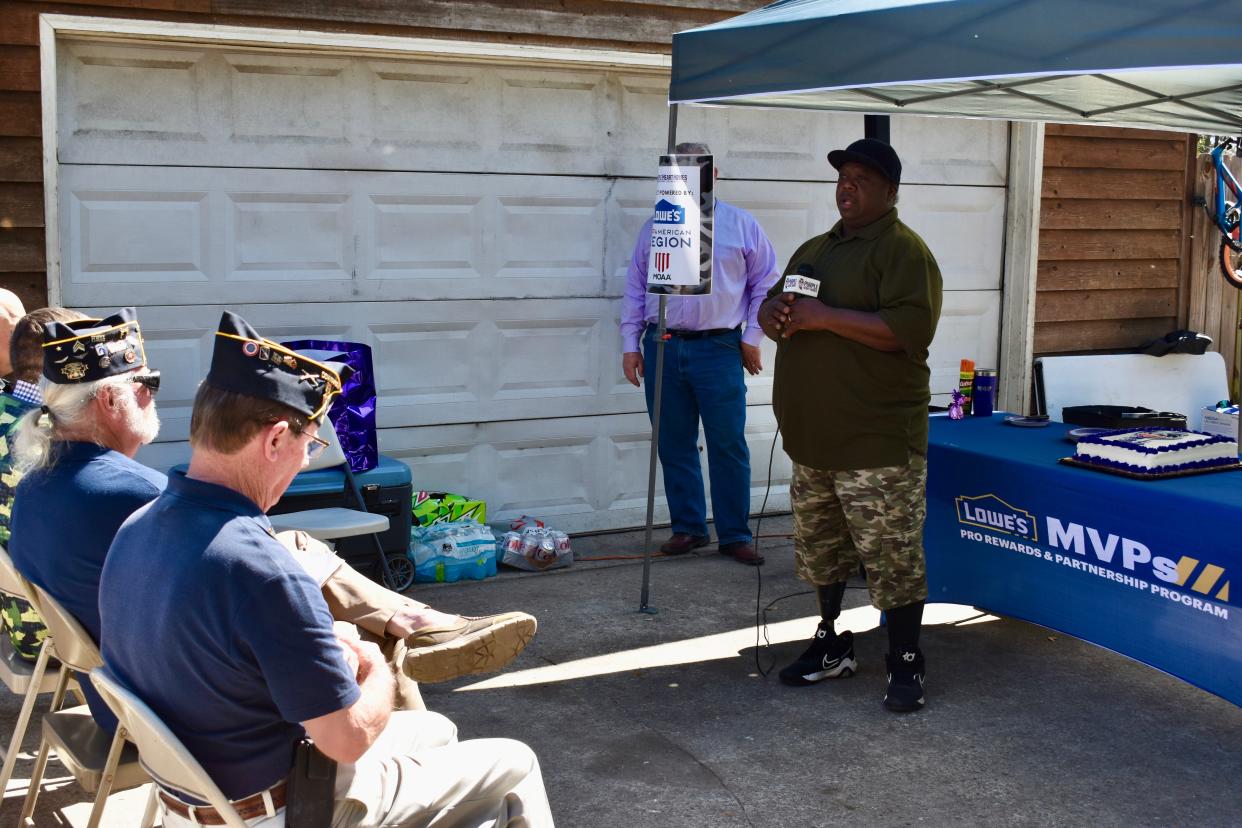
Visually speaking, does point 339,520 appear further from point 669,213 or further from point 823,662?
point 823,662

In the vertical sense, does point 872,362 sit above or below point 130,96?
below

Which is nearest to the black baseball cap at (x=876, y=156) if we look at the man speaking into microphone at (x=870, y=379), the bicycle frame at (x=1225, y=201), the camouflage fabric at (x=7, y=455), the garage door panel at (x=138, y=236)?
the man speaking into microphone at (x=870, y=379)

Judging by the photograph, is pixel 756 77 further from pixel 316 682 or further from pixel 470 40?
pixel 316 682

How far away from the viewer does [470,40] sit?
20.4 feet

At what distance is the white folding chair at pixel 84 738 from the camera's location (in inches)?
112

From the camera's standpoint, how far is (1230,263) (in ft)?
28.0

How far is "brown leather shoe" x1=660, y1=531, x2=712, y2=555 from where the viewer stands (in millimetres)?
6531

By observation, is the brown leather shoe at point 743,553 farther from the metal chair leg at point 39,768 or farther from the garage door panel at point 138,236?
the metal chair leg at point 39,768

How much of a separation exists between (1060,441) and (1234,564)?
3.81ft

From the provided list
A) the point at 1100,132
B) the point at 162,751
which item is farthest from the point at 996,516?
the point at 1100,132

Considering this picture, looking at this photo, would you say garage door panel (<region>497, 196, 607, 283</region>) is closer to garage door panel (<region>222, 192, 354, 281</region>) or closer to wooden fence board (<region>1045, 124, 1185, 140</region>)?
garage door panel (<region>222, 192, 354, 281</region>)

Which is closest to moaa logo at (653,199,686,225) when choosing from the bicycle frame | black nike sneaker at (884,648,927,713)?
black nike sneaker at (884,648,927,713)

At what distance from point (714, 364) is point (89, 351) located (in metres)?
3.62

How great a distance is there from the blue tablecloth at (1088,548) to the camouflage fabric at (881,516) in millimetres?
489
